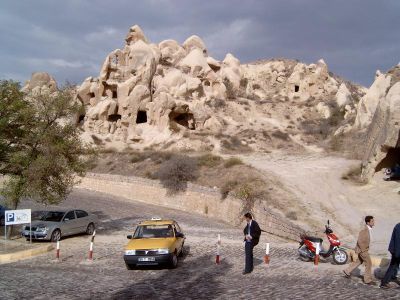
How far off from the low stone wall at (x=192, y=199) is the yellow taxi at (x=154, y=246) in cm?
678

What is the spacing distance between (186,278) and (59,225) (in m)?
9.61

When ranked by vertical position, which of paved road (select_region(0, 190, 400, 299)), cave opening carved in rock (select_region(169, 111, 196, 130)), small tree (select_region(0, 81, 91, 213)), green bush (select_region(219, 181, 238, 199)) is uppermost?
cave opening carved in rock (select_region(169, 111, 196, 130))

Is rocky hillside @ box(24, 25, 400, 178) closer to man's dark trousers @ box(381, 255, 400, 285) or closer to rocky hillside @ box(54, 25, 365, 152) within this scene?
rocky hillside @ box(54, 25, 365, 152)

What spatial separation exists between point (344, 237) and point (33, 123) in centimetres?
1475

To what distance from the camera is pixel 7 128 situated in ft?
66.1

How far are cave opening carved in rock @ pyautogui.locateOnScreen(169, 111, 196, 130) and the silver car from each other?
102ft

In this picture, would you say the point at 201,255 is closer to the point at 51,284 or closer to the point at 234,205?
the point at 51,284

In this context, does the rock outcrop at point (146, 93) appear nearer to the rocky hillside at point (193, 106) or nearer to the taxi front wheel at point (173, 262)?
the rocky hillside at point (193, 106)

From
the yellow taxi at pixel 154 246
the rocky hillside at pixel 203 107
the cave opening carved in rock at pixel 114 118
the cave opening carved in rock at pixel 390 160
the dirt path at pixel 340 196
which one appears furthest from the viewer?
the cave opening carved in rock at pixel 114 118

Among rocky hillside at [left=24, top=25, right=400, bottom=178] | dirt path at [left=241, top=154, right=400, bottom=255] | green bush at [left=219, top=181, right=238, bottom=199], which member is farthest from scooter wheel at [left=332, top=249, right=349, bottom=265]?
rocky hillside at [left=24, top=25, right=400, bottom=178]

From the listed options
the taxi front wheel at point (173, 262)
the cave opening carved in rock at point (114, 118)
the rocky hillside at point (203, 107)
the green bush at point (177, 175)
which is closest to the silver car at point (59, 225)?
the taxi front wheel at point (173, 262)

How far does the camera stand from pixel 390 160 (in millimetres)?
26750

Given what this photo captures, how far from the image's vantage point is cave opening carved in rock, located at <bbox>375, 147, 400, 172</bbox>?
26312mm

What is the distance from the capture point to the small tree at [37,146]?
1970 cm
